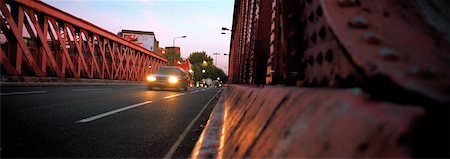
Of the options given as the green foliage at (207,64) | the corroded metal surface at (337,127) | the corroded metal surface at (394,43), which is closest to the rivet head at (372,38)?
the corroded metal surface at (394,43)

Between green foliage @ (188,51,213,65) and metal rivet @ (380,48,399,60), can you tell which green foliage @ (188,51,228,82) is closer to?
green foliage @ (188,51,213,65)

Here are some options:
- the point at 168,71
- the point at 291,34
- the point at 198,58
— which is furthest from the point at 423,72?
the point at 198,58

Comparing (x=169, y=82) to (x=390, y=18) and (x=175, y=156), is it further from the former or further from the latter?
(x=390, y=18)

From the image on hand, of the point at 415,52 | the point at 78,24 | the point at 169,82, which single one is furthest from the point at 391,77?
the point at 78,24

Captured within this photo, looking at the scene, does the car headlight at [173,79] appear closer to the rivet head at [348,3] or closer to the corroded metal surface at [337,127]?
the corroded metal surface at [337,127]

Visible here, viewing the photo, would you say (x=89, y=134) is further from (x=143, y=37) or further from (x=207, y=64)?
(x=207, y=64)

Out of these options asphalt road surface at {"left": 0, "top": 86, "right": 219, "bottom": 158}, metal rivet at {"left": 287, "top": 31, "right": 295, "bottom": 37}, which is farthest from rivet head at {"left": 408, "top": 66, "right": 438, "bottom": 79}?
asphalt road surface at {"left": 0, "top": 86, "right": 219, "bottom": 158}

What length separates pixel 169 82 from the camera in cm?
1712

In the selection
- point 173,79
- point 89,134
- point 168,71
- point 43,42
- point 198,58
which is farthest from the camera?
point 198,58

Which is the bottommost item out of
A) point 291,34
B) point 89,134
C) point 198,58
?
point 89,134

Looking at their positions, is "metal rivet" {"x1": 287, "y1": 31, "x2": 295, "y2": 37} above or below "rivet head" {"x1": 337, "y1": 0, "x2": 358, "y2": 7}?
below

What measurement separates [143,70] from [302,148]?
3780 cm

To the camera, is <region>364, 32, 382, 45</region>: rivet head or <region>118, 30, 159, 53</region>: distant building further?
<region>118, 30, 159, 53</region>: distant building

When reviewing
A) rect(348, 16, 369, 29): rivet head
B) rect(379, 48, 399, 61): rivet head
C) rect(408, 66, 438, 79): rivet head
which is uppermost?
rect(348, 16, 369, 29): rivet head
